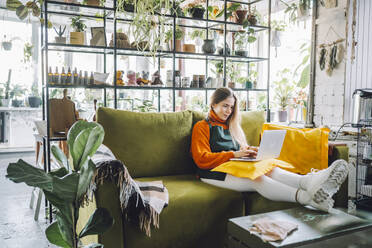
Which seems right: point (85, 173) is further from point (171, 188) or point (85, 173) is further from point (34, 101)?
point (34, 101)

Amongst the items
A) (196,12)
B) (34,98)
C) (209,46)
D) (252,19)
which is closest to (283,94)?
(252,19)

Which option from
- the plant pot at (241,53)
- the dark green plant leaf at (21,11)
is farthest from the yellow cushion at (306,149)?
the dark green plant leaf at (21,11)

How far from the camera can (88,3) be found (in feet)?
10.2

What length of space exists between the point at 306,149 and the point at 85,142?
1779mm

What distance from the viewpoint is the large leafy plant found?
109 centimetres

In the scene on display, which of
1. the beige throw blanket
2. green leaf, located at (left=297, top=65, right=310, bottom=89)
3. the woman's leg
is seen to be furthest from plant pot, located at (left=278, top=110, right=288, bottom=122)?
the beige throw blanket

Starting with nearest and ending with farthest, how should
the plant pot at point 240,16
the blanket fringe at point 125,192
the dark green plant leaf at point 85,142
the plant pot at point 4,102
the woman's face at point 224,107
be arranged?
the dark green plant leaf at point 85,142, the blanket fringe at point 125,192, the woman's face at point 224,107, the plant pot at point 240,16, the plant pot at point 4,102

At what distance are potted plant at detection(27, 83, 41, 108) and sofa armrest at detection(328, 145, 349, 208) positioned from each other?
224 inches

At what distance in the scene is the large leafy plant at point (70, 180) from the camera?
1.09 meters

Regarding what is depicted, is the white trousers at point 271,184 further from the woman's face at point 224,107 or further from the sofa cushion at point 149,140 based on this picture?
the woman's face at point 224,107

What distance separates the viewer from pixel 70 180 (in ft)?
3.60

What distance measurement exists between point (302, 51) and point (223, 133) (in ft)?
8.38

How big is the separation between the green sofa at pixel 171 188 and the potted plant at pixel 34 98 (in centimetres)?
467

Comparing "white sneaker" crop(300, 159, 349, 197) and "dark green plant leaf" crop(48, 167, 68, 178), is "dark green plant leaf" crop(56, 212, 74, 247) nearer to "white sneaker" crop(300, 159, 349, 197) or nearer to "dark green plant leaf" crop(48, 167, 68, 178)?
"dark green plant leaf" crop(48, 167, 68, 178)
